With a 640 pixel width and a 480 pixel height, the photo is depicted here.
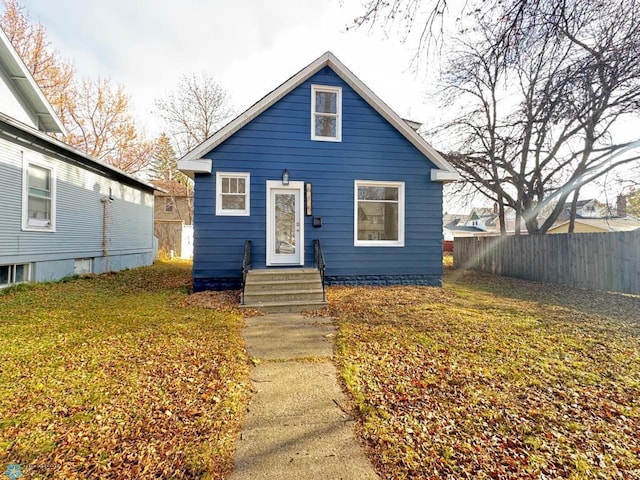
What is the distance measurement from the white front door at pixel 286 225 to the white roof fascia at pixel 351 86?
175 cm

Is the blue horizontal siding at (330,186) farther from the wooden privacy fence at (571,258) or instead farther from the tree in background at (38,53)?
the tree in background at (38,53)

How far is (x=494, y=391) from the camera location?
9.34 feet

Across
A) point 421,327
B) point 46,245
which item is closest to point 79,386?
point 421,327

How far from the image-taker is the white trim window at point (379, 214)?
8109mm

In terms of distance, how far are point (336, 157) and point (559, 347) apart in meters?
5.91

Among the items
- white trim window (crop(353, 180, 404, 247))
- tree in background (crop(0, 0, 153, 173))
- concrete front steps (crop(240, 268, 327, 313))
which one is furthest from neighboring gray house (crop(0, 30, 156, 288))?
tree in background (crop(0, 0, 153, 173))

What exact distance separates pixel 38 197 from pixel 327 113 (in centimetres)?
783

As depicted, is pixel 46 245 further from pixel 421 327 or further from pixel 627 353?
pixel 627 353

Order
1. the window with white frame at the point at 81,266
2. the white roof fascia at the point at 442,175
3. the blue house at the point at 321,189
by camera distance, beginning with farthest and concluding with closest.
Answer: the window with white frame at the point at 81,266 < the white roof fascia at the point at 442,175 < the blue house at the point at 321,189

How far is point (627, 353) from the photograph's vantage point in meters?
3.85

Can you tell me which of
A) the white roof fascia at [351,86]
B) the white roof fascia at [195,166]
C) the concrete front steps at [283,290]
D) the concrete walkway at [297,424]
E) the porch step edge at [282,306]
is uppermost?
the white roof fascia at [351,86]

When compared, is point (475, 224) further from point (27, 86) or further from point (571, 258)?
point (27, 86)

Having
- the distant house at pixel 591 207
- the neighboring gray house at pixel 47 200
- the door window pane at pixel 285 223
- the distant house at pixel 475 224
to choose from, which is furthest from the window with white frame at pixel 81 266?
the distant house at pixel 475 224

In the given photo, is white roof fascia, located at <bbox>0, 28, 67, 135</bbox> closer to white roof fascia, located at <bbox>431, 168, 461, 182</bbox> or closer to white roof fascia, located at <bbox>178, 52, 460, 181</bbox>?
white roof fascia, located at <bbox>178, 52, 460, 181</bbox>
